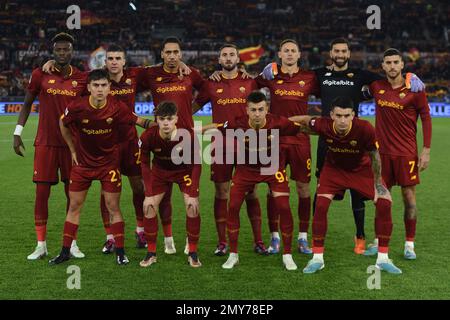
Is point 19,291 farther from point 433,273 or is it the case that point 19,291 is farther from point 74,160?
point 433,273

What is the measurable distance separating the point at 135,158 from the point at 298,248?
2049 millimetres

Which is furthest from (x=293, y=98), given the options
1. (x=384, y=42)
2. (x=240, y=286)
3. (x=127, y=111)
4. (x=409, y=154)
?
(x=384, y=42)

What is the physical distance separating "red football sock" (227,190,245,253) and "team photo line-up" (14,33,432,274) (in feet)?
0.03

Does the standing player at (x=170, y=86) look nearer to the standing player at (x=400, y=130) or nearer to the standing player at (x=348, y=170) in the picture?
the standing player at (x=348, y=170)

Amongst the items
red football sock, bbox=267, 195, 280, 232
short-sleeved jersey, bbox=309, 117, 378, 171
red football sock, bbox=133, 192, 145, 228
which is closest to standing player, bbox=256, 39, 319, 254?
red football sock, bbox=267, 195, 280, 232

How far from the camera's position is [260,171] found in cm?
578

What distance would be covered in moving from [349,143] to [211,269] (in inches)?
70.2

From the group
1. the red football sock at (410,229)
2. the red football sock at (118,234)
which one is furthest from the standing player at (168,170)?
the red football sock at (410,229)

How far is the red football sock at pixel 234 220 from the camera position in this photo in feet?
18.8

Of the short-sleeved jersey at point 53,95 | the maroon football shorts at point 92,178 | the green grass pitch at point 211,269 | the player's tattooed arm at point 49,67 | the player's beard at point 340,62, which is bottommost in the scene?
the green grass pitch at point 211,269

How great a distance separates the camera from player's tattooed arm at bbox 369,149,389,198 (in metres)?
5.54

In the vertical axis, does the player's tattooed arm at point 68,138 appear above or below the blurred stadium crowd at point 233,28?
below

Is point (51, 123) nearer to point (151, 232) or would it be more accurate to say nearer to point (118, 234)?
point (118, 234)

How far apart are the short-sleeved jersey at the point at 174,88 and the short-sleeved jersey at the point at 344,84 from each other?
1.42 metres
